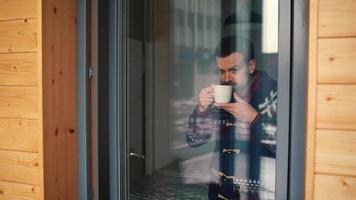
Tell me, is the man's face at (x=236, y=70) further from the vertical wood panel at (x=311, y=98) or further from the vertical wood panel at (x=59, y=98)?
the vertical wood panel at (x=59, y=98)

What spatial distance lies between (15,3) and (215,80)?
973 millimetres

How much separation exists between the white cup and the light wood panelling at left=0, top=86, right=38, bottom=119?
81cm

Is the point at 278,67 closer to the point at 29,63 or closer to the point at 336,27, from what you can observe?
the point at 336,27

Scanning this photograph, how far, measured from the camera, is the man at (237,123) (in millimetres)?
1554

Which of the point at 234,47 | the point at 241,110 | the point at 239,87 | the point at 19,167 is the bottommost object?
the point at 19,167

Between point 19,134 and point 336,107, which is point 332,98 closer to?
point 336,107

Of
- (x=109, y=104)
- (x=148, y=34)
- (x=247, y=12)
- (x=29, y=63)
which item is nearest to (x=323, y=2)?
(x=247, y=12)

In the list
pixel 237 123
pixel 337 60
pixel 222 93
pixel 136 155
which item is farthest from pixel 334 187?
pixel 136 155

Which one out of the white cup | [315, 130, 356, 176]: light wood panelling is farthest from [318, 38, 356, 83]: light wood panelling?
the white cup

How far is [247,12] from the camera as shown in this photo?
1.57 m

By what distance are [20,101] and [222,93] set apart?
921 millimetres

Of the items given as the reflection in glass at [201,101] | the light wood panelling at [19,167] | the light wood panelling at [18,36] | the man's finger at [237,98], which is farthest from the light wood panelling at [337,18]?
the light wood panelling at [19,167]

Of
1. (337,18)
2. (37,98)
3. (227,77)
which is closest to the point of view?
(337,18)

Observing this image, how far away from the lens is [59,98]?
1.62 meters
